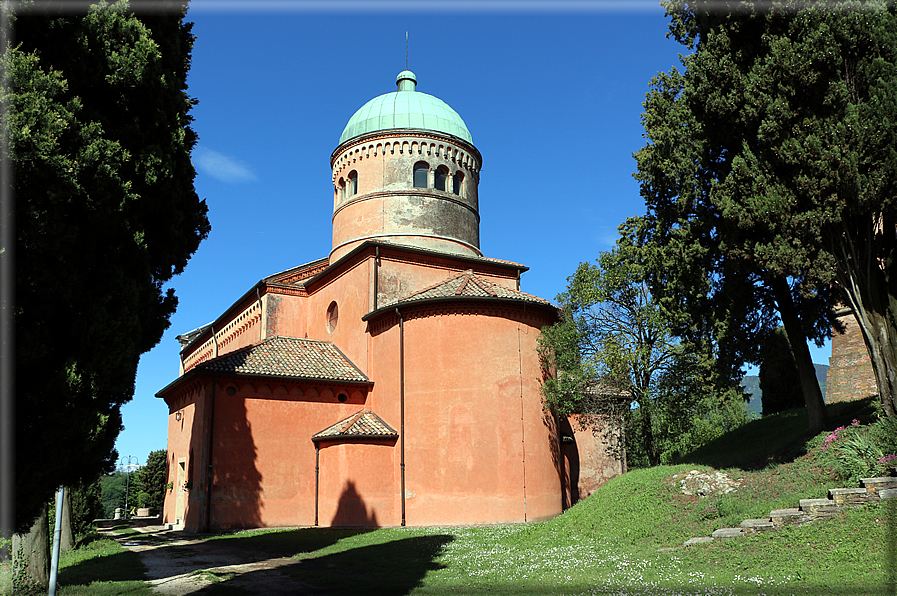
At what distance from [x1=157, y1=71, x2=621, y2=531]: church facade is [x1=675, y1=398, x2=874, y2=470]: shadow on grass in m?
5.12

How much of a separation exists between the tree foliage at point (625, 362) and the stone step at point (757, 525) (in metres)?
7.65

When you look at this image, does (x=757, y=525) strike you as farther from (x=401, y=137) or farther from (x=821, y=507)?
(x=401, y=137)

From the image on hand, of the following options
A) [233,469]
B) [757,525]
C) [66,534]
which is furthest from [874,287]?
[66,534]

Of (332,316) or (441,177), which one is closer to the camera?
(332,316)

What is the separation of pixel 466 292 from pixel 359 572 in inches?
448

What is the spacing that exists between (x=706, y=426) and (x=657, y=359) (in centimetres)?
796

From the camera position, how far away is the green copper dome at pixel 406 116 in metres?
27.6

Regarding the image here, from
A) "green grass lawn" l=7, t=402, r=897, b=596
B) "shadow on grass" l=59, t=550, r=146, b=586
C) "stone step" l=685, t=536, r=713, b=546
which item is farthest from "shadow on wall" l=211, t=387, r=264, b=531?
"stone step" l=685, t=536, r=713, b=546

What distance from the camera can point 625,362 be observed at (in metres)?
19.4

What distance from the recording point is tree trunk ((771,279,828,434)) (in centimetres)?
1588

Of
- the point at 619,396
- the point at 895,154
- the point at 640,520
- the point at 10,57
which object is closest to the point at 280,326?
the point at 619,396

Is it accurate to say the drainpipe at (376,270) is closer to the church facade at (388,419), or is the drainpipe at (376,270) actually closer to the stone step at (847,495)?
the church facade at (388,419)

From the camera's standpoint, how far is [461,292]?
21.1m

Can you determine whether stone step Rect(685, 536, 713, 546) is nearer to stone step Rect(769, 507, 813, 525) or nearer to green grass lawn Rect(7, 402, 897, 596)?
green grass lawn Rect(7, 402, 897, 596)
